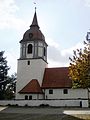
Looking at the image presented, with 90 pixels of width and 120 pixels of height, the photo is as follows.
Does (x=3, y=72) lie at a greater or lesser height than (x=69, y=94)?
greater

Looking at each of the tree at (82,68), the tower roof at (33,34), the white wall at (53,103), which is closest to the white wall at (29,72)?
the tower roof at (33,34)

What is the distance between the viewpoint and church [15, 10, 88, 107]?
5092 centimetres

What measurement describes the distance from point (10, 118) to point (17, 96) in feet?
89.1

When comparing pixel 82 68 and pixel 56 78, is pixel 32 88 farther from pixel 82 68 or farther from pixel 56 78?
pixel 82 68

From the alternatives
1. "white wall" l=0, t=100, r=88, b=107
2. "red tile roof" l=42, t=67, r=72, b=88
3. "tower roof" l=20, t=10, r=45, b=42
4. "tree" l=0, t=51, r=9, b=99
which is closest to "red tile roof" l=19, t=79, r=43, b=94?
"red tile roof" l=42, t=67, r=72, b=88

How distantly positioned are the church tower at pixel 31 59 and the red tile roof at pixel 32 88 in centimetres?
57

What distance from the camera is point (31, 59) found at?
54219 millimetres

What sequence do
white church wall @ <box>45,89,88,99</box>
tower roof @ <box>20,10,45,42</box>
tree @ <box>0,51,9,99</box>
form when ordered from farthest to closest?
tree @ <box>0,51,9,99</box>
tower roof @ <box>20,10,45,42</box>
white church wall @ <box>45,89,88,99</box>

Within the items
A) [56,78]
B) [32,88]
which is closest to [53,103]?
[32,88]

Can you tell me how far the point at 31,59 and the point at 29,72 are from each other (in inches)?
95.5

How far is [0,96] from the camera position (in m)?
57.8

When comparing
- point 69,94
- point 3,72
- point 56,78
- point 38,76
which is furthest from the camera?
point 3,72

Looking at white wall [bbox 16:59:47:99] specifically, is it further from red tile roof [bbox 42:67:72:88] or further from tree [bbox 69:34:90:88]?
tree [bbox 69:34:90:88]

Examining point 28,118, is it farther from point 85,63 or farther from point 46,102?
point 46,102
